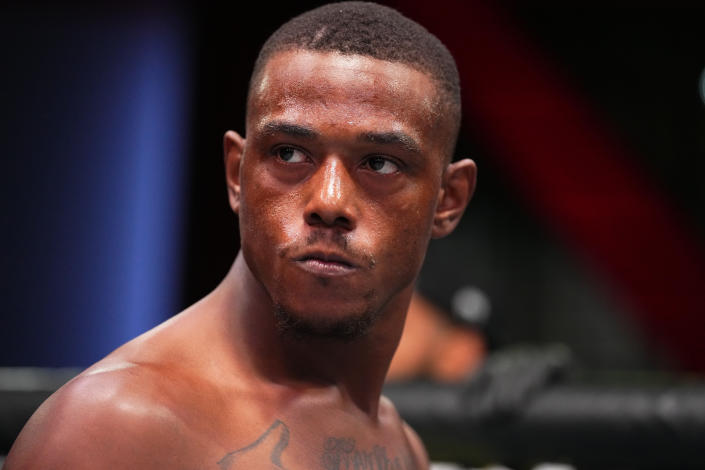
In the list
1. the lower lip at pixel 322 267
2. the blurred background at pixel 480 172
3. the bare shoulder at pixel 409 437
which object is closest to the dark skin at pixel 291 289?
the lower lip at pixel 322 267

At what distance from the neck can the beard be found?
0.04m

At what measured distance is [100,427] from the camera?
1098 mm

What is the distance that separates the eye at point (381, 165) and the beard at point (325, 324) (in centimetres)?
21

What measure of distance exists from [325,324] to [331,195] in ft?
0.61

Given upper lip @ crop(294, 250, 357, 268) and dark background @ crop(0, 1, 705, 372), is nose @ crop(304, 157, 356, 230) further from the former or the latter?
dark background @ crop(0, 1, 705, 372)

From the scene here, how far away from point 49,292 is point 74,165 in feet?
2.20

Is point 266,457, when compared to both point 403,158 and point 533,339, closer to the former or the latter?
point 403,158

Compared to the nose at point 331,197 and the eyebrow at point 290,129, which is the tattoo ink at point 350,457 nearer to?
the nose at point 331,197

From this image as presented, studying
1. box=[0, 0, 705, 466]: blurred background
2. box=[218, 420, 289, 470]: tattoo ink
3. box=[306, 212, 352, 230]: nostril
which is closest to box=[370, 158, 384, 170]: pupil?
box=[306, 212, 352, 230]: nostril

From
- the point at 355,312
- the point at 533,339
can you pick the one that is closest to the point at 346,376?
the point at 355,312

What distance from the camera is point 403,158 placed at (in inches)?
51.4

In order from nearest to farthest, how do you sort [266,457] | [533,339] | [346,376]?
1. [266,457]
2. [346,376]
3. [533,339]

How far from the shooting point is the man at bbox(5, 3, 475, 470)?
116cm

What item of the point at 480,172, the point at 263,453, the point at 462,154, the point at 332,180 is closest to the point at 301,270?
the point at 332,180
